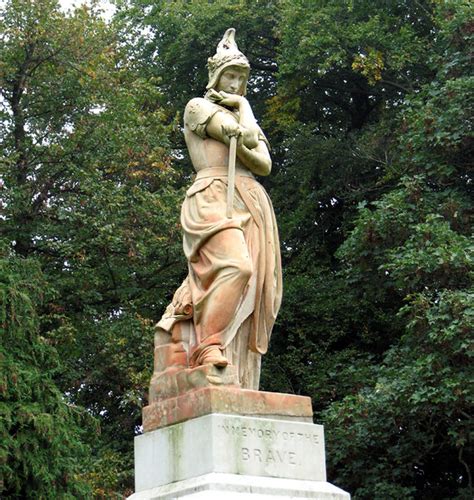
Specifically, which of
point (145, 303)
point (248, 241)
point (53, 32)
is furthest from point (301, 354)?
point (248, 241)

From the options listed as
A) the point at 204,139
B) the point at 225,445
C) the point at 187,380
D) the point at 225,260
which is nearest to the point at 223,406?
the point at 225,445

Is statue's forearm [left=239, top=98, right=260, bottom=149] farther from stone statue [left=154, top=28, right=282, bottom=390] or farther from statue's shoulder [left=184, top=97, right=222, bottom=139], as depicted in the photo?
statue's shoulder [left=184, top=97, right=222, bottom=139]

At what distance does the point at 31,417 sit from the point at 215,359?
695 cm

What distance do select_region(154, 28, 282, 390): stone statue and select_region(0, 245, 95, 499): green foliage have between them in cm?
609

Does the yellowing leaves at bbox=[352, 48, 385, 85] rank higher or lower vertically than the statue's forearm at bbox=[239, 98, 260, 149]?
higher

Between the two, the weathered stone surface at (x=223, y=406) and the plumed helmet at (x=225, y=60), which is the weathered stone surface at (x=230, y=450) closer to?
the weathered stone surface at (x=223, y=406)

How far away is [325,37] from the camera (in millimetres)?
20812

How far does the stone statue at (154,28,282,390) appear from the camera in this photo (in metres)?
9.22

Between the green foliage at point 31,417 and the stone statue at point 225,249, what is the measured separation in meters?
6.09

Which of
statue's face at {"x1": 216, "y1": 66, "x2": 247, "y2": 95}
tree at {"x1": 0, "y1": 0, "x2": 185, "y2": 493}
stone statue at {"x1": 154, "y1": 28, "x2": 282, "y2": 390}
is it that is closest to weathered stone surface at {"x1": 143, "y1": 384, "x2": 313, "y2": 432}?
stone statue at {"x1": 154, "y1": 28, "x2": 282, "y2": 390}

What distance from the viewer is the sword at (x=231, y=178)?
948 centimetres

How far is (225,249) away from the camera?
30.5 feet

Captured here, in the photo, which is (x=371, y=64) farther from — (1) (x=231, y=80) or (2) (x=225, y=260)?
(2) (x=225, y=260)

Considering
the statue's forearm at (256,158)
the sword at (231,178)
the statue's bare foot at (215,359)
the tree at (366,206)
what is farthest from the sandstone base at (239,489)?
the tree at (366,206)
